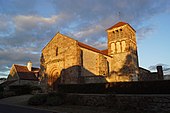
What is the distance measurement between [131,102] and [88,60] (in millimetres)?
15518

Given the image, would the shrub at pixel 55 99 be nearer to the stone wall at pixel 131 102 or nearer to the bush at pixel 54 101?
the bush at pixel 54 101

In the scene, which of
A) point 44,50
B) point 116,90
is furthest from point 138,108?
point 44,50

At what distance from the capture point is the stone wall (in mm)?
10453

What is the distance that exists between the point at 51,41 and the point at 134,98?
21.7 meters

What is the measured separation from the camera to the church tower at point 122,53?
32.2 m

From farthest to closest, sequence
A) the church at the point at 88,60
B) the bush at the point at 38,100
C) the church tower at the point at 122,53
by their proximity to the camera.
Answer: the church tower at the point at 122,53 < the church at the point at 88,60 < the bush at the point at 38,100

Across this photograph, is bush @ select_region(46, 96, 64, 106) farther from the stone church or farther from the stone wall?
the stone church

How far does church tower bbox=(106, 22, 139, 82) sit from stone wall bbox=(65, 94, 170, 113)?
17.1 meters

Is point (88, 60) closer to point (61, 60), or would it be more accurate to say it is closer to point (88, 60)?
point (88, 60)

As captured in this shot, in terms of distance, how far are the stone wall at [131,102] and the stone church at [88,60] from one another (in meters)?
9.26

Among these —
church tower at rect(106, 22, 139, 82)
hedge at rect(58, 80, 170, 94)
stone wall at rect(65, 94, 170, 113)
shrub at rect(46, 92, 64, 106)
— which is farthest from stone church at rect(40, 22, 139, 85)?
stone wall at rect(65, 94, 170, 113)

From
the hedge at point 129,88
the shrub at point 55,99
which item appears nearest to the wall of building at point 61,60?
the hedge at point 129,88

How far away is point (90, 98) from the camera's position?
14.4m

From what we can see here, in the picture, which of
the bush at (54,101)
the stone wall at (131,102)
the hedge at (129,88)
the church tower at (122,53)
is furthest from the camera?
the church tower at (122,53)
